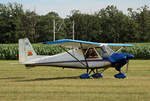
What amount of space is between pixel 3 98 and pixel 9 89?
7.03 ft

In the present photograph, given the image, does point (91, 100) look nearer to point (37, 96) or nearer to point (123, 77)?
point (37, 96)

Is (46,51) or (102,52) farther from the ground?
(102,52)

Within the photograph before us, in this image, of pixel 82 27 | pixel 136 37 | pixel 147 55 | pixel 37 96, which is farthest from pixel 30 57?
pixel 82 27

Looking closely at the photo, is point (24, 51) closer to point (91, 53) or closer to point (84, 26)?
point (91, 53)

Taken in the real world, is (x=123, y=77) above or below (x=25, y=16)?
below

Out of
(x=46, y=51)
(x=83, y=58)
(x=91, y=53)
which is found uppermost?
(x=91, y=53)

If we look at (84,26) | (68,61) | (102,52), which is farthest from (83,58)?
(84,26)

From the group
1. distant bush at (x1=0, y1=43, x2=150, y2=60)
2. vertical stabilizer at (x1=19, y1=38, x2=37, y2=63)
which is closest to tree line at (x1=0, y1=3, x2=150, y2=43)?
distant bush at (x1=0, y1=43, x2=150, y2=60)

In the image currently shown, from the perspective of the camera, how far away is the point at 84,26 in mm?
83438

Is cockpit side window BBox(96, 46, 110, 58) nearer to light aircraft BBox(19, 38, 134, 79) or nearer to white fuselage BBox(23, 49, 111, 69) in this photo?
light aircraft BBox(19, 38, 134, 79)

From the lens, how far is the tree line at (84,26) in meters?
78.4

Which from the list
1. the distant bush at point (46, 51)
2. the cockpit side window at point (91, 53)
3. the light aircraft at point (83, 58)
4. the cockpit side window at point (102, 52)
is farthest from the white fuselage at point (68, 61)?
the distant bush at point (46, 51)

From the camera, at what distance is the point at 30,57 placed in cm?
1773

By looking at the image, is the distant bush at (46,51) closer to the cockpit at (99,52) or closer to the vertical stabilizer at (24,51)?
the vertical stabilizer at (24,51)
